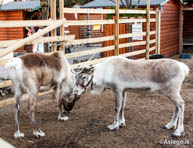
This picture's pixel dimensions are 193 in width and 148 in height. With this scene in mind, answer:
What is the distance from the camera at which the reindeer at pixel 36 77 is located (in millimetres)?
4129

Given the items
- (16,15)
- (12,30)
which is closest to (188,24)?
(16,15)

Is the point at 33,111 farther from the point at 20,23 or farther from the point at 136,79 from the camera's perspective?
the point at 20,23

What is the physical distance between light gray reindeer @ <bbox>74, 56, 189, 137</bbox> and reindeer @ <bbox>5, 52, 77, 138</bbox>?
1.39ft

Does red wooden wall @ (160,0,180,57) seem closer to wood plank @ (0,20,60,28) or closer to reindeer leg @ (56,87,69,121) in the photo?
wood plank @ (0,20,60,28)

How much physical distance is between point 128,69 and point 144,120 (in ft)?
3.42

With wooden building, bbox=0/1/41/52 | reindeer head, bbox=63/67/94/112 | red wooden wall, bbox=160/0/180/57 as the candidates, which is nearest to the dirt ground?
reindeer head, bbox=63/67/94/112

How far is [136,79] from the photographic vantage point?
14.4 ft

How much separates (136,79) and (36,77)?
4.99 feet

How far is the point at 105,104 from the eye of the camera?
6125 millimetres

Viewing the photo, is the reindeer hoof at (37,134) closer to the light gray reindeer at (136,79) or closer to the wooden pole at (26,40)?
the light gray reindeer at (136,79)

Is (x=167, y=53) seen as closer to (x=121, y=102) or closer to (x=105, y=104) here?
(x=105, y=104)

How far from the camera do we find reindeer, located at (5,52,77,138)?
163 inches

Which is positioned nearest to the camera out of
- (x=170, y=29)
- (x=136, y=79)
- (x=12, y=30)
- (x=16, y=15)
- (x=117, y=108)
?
(x=136, y=79)

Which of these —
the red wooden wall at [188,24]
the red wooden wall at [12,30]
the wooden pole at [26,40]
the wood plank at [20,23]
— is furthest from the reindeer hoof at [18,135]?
the red wooden wall at [188,24]
